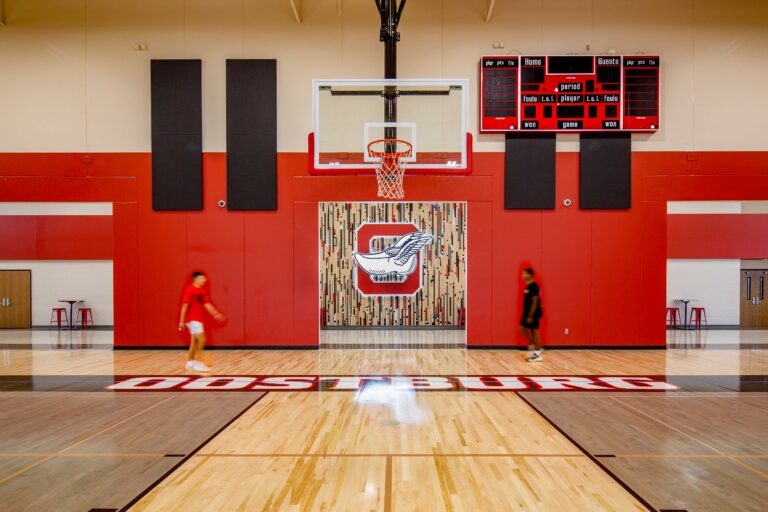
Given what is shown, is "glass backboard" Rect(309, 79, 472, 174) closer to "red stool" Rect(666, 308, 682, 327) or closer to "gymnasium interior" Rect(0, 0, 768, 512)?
"gymnasium interior" Rect(0, 0, 768, 512)

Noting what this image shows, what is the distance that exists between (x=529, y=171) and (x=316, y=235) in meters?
4.91

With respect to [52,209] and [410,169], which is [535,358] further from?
[52,209]

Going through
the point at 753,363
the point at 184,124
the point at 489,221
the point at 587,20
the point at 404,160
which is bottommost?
the point at 753,363

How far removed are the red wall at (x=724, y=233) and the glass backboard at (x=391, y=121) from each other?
796 cm

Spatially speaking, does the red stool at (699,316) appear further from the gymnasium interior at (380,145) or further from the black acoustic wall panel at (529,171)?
the black acoustic wall panel at (529,171)

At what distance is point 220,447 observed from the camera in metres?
4.29

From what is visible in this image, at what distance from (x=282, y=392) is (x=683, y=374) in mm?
6451

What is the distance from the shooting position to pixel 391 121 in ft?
29.6

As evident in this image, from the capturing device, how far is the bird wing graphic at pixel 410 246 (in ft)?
41.4

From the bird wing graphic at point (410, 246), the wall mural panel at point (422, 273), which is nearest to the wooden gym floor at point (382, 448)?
the bird wing graphic at point (410, 246)

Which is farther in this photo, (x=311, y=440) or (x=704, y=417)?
(x=704, y=417)

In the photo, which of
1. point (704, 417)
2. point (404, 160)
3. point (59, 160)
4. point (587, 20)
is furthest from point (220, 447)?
point (587, 20)

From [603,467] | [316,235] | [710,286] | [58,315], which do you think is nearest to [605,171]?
[316,235]

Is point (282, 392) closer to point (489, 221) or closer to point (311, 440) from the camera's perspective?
point (311, 440)
